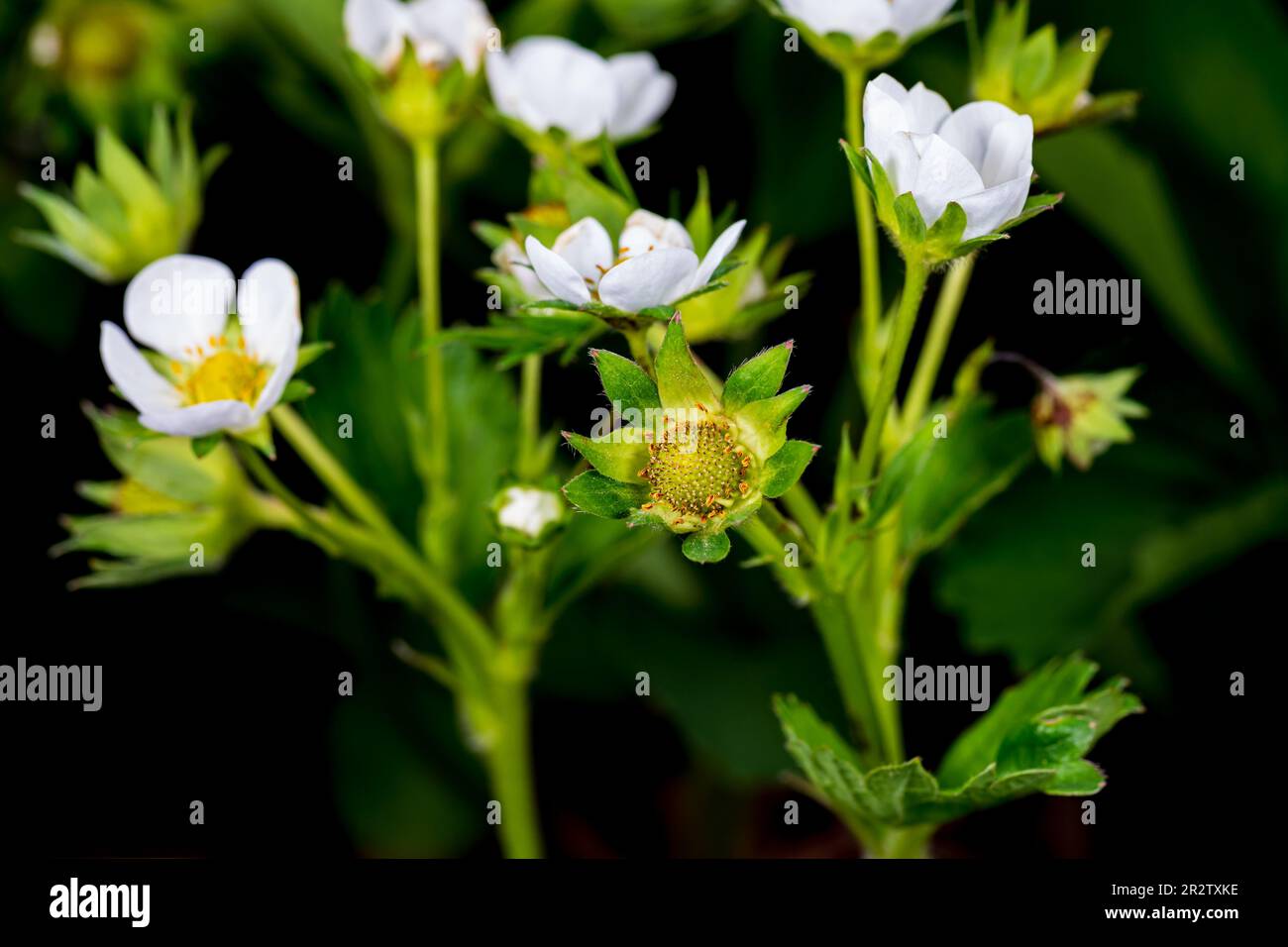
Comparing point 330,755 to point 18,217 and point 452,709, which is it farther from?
point 18,217

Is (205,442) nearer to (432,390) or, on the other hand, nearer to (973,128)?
(432,390)

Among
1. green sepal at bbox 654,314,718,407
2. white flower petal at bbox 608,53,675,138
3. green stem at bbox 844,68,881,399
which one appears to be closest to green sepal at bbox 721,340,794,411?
green sepal at bbox 654,314,718,407

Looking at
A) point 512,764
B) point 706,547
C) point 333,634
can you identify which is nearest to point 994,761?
point 706,547

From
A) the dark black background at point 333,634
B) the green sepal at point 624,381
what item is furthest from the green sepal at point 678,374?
the dark black background at point 333,634

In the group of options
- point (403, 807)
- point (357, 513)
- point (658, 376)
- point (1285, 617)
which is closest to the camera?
point (658, 376)

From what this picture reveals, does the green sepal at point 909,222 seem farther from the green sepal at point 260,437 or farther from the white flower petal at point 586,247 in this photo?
the green sepal at point 260,437

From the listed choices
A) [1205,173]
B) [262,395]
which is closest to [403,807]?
[262,395]
